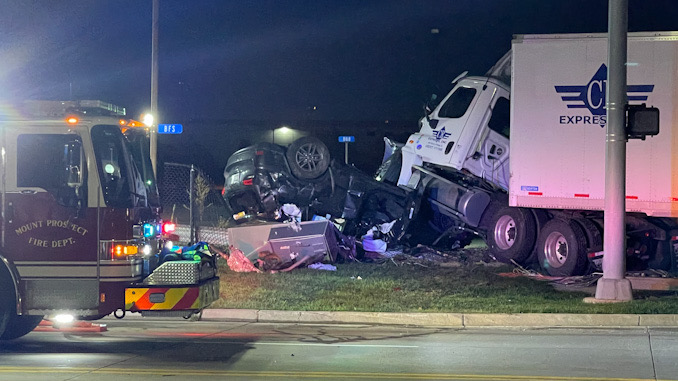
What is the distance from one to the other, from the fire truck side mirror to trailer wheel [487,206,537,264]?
10.2 meters

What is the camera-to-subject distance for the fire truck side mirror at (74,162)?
8.37m

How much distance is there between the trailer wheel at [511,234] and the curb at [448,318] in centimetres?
519

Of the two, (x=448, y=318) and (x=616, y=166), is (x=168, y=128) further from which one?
(x=616, y=166)

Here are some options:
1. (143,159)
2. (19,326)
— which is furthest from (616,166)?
(19,326)

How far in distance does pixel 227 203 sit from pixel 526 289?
8.11 metres

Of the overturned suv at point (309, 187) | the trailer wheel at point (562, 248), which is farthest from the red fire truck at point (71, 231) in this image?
the overturned suv at point (309, 187)

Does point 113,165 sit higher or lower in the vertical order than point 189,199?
higher

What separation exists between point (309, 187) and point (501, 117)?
448 cm

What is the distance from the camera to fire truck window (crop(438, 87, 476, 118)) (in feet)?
57.4

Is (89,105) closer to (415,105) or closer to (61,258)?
(61,258)

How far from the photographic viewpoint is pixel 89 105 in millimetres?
8812

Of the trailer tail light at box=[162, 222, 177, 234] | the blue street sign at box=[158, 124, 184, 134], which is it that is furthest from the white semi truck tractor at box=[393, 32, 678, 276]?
the trailer tail light at box=[162, 222, 177, 234]

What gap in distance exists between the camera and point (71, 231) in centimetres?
855

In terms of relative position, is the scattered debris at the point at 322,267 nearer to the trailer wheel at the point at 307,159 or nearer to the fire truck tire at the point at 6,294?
the trailer wheel at the point at 307,159
